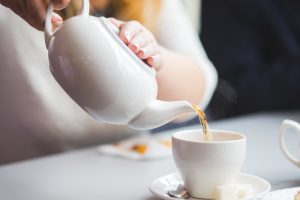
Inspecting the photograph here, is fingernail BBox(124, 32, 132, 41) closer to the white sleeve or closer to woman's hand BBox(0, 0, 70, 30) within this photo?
woman's hand BBox(0, 0, 70, 30)

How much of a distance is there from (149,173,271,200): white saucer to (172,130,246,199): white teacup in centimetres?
2

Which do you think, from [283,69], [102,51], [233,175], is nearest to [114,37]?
[102,51]

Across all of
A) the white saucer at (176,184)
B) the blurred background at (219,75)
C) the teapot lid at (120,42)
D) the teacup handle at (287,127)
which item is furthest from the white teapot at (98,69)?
the blurred background at (219,75)

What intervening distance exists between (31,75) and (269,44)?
90 centimetres

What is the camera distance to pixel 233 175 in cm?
59

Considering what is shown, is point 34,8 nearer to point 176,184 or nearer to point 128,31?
point 128,31

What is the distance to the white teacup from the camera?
1.84 feet

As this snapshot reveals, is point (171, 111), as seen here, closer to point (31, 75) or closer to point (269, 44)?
point (31, 75)

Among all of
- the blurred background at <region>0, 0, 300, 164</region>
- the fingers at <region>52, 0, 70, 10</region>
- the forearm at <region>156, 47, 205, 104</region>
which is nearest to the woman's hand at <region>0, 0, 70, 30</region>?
the fingers at <region>52, 0, 70, 10</region>

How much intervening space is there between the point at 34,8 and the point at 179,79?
485 mm

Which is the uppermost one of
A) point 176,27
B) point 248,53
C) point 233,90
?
point 176,27

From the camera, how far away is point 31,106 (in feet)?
2.98

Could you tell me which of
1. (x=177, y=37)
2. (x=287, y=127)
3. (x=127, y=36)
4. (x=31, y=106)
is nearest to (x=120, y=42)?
(x=127, y=36)

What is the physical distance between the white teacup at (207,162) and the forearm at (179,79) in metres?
0.34
